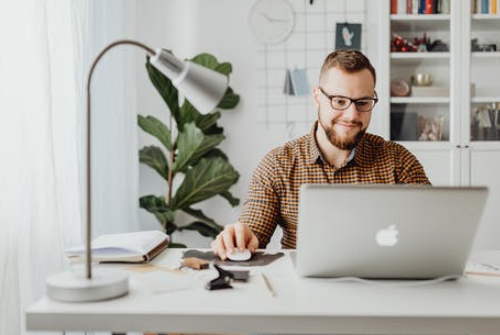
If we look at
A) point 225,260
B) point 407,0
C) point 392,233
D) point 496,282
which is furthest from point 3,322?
point 407,0

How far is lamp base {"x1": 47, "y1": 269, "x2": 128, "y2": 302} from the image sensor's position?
1160 mm

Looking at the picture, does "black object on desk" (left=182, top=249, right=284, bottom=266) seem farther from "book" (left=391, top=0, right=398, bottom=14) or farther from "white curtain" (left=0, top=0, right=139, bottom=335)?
"book" (left=391, top=0, right=398, bottom=14)

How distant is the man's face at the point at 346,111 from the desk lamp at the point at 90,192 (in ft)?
2.81

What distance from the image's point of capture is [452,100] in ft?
11.5

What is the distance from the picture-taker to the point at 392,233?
122 centimetres

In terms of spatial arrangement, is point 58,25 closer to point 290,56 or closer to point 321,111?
point 321,111

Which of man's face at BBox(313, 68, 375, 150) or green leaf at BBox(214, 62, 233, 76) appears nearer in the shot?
man's face at BBox(313, 68, 375, 150)

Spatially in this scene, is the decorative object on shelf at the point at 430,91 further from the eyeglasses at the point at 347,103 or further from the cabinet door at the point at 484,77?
the eyeglasses at the point at 347,103

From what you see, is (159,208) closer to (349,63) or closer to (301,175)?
(301,175)

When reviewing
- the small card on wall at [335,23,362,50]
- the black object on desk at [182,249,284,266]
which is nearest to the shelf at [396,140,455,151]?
the small card on wall at [335,23,362,50]

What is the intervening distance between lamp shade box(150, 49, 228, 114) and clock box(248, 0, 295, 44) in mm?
2519

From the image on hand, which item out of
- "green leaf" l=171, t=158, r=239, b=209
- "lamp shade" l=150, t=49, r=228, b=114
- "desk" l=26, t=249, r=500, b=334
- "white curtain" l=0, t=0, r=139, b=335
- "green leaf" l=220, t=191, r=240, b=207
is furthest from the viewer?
"green leaf" l=220, t=191, r=240, b=207

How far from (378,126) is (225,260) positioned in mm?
2206

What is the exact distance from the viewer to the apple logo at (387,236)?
122 centimetres
